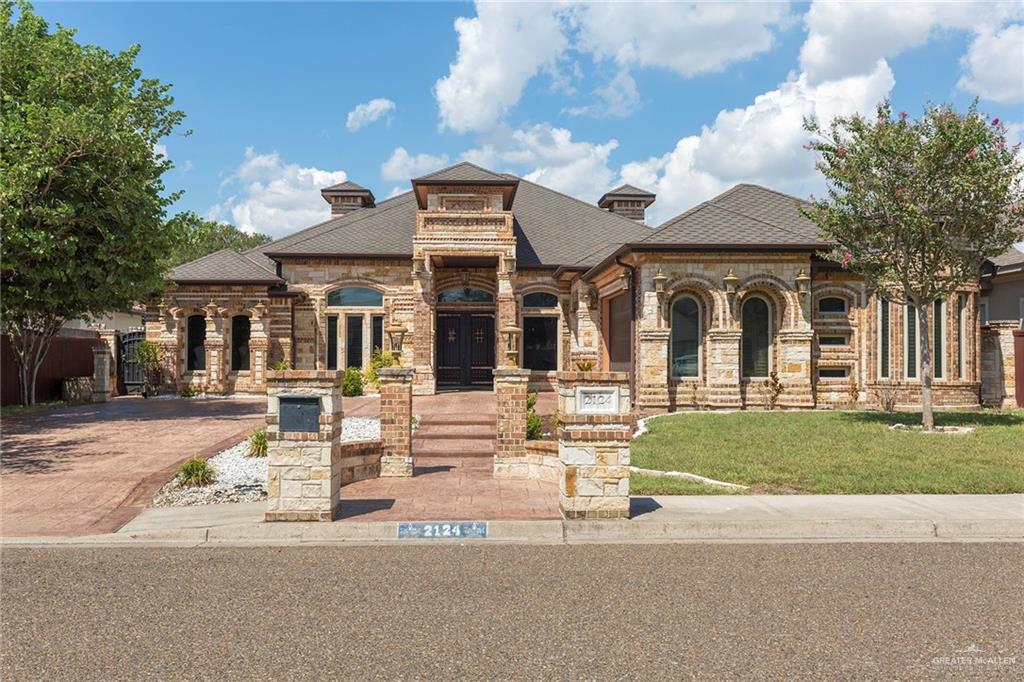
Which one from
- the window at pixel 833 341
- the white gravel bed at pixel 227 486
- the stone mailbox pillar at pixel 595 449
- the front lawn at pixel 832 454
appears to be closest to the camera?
the stone mailbox pillar at pixel 595 449

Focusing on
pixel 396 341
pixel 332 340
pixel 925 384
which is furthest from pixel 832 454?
pixel 332 340

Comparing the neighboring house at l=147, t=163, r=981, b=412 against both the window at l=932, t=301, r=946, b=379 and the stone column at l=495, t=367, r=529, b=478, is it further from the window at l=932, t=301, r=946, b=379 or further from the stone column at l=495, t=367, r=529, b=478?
the stone column at l=495, t=367, r=529, b=478

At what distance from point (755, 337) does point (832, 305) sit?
105 inches

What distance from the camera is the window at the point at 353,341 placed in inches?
939

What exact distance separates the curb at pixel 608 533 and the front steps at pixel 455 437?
4066 millimetres

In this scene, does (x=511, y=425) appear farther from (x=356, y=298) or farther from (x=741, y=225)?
(x=356, y=298)

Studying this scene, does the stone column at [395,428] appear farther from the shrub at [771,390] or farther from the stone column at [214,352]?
the stone column at [214,352]

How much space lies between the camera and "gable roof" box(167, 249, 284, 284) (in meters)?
23.4

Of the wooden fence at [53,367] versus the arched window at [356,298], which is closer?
the wooden fence at [53,367]

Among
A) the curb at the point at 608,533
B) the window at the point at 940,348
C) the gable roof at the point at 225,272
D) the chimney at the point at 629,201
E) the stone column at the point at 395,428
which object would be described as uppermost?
the chimney at the point at 629,201

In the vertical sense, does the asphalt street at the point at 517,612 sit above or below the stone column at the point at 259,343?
below

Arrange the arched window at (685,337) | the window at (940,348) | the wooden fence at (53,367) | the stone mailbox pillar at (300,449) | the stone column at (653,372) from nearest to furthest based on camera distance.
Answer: the stone mailbox pillar at (300,449), the stone column at (653,372), the arched window at (685,337), the window at (940,348), the wooden fence at (53,367)

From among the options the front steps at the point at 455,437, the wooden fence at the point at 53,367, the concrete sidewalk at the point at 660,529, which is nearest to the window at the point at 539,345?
the front steps at the point at 455,437

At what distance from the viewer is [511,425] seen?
10.7 m
